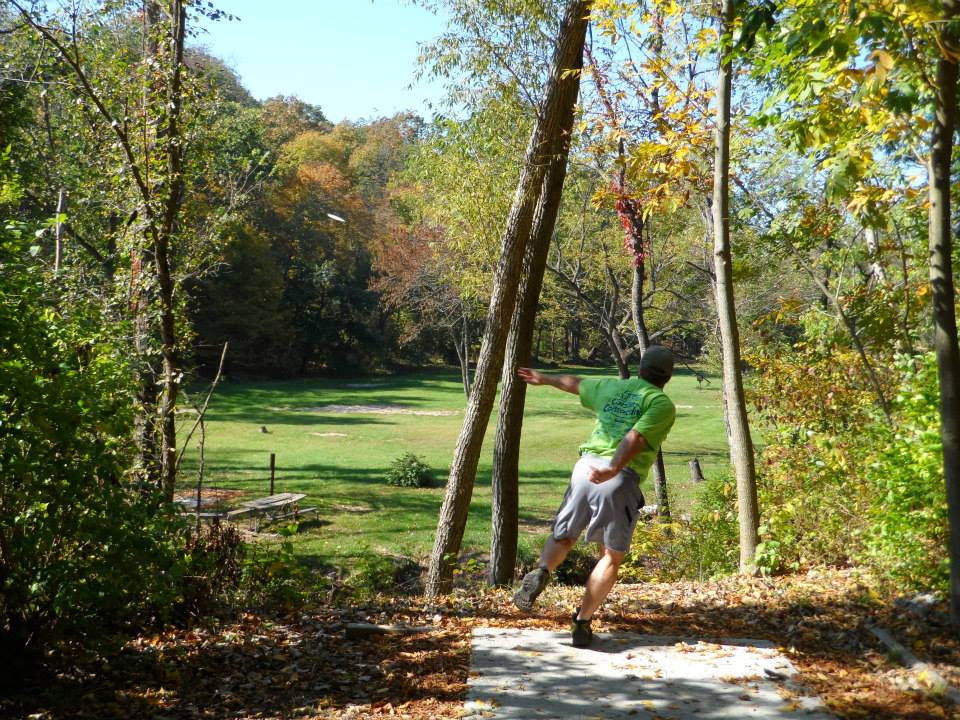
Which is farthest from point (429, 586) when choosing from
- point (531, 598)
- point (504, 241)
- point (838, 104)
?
point (838, 104)

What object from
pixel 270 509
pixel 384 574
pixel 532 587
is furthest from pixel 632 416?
pixel 270 509

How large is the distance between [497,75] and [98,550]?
28.8ft

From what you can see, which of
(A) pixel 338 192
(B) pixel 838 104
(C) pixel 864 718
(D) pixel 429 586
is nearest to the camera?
(C) pixel 864 718

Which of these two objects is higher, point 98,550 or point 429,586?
point 98,550

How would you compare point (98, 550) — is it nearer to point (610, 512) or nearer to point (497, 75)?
point (610, 512)

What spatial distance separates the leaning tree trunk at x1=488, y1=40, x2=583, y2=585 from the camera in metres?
9.52

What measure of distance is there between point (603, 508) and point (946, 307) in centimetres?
222

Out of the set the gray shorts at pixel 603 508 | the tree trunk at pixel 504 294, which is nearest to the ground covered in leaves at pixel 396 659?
the gray shorts at pixel 603 508

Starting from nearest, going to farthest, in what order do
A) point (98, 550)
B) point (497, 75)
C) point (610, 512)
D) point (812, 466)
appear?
1. point (98, 550)
2. point (610, 512)
3. point (812, 466)
4. point (497, 75)

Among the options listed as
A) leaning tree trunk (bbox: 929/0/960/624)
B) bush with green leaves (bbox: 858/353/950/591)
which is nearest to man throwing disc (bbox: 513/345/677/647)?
leaning tree trunk (bbox: 929/0/960/624)

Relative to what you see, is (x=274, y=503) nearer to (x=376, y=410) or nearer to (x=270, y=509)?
(x=270, y=509)

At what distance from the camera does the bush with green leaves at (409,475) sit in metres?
22.5

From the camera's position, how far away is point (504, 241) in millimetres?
9523

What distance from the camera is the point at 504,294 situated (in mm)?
9414
